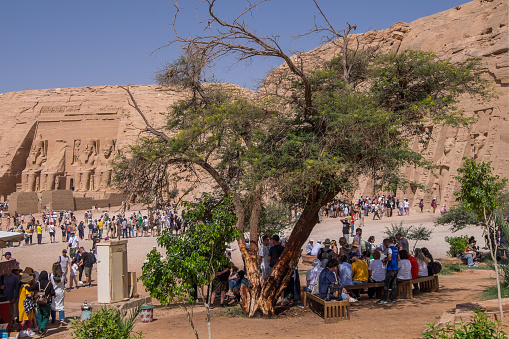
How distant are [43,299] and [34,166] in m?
60.6

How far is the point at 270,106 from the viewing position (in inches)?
404

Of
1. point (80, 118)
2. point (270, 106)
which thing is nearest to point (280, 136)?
point (270, 106)

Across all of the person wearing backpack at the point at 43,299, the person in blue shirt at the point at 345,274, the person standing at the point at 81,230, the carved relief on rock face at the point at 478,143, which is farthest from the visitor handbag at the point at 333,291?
the carved relief on rock face at the point at 478,143

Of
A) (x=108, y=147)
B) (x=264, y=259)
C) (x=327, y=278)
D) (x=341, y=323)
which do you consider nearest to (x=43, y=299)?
(x=264, y=259)

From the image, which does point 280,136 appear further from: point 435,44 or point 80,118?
point 80,118

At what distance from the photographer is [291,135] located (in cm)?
933

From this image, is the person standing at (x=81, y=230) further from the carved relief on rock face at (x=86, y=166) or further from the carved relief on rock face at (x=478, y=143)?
the carved relief on rock face at (x=86, y=166)

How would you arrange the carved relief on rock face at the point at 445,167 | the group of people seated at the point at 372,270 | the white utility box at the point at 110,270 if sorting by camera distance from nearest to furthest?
the group of people seated at the point at 372,270 → the white utility box at the point at 110,270 → the carved relief on rock face at the point at 445,167

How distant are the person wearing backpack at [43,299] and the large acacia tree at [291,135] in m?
2.27

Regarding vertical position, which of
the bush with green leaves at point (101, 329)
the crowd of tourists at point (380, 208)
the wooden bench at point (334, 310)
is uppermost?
the crowd of tourists at point (380, 208)

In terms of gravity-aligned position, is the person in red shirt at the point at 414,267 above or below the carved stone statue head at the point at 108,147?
below

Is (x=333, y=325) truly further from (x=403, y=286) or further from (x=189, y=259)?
(x=189, y=259)

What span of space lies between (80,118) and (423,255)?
62.1 meters

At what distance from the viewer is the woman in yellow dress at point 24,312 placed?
8.56 meters
